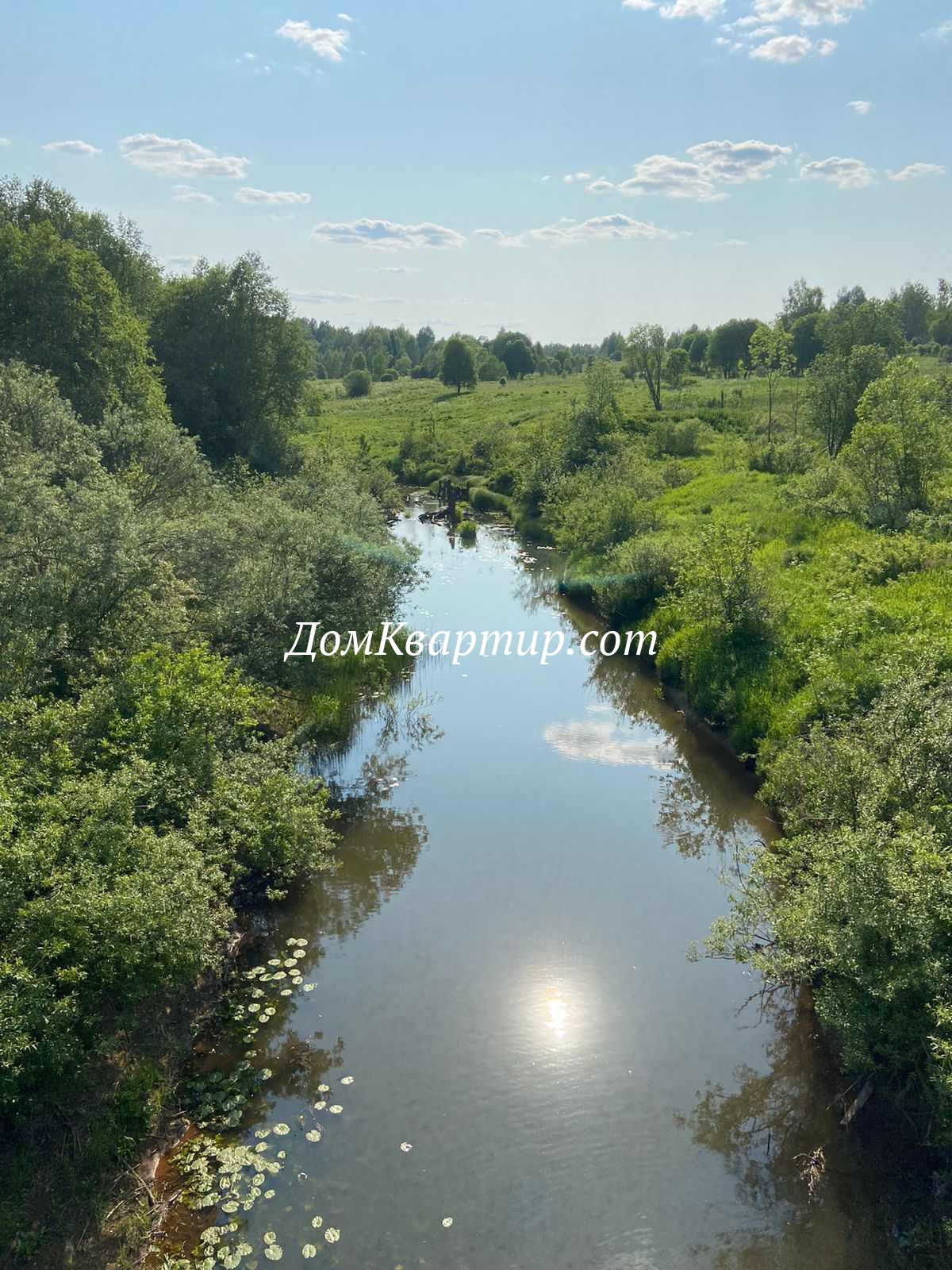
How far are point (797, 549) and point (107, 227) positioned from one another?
35.3 meters

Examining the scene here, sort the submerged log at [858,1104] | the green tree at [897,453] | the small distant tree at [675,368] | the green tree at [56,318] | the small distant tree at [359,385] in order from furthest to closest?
1. the small distant tree at [359,385]
2. the small distant tree at [675,368]
3. the green tree at [56,318]
4. the green tree at [897,453]
5. the submerged log at [858,1104]

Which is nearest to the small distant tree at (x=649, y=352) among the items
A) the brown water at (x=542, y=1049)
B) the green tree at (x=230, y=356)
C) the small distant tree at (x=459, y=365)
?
the small distant tree at (x=459, y=365)

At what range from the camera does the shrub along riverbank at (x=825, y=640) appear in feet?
33.4

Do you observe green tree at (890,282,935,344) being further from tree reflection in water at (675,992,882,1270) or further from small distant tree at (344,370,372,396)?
tree reflection in water at (675,992,882,1270)

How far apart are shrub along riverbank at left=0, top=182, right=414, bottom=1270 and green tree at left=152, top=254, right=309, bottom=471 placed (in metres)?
8.07

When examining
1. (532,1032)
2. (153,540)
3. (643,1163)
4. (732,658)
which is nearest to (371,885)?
(532,1032)

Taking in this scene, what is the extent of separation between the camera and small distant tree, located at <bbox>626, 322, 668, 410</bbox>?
73988 millimetres

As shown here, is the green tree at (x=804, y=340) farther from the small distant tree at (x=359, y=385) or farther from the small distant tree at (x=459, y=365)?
→ the small distant tree at (x=359, y=385)

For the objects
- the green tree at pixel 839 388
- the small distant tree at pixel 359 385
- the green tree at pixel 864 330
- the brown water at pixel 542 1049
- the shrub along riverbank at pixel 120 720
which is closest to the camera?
the shrub along riverbank at pixel 120 720

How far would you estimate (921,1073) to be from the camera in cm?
985

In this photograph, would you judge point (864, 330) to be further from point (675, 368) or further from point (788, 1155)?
point (788, 1155)

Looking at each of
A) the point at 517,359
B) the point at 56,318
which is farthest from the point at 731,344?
the point at 56,318

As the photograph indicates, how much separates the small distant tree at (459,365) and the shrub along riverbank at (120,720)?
7331 cm

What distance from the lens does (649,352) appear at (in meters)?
74.8
